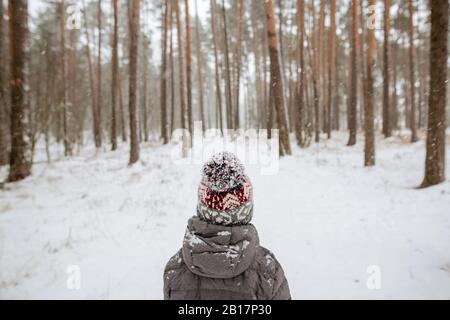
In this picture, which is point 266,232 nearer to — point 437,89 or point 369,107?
point 437,89

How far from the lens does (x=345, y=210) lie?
18.6 feet

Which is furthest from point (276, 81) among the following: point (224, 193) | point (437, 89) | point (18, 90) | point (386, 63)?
point (224, 193)

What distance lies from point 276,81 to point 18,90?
8115mm

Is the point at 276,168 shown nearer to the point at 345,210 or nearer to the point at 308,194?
the point at 308,194

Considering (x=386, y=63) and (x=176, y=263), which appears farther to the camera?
(x=386, y=63)

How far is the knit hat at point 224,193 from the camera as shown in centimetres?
164

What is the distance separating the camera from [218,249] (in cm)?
155

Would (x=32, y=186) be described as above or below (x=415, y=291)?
above

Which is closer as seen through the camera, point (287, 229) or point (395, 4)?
point (287, 229)

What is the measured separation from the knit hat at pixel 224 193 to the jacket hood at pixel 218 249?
5cm

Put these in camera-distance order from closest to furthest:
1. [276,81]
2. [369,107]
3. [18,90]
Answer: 1. [18,90]
2. [369,107]
3. [276,81]

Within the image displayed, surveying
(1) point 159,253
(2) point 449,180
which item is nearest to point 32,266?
(1) point 159,253

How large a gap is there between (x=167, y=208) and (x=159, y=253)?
1889mm

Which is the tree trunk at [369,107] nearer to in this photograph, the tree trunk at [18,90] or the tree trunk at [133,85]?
the tree trunk at [133,85]
